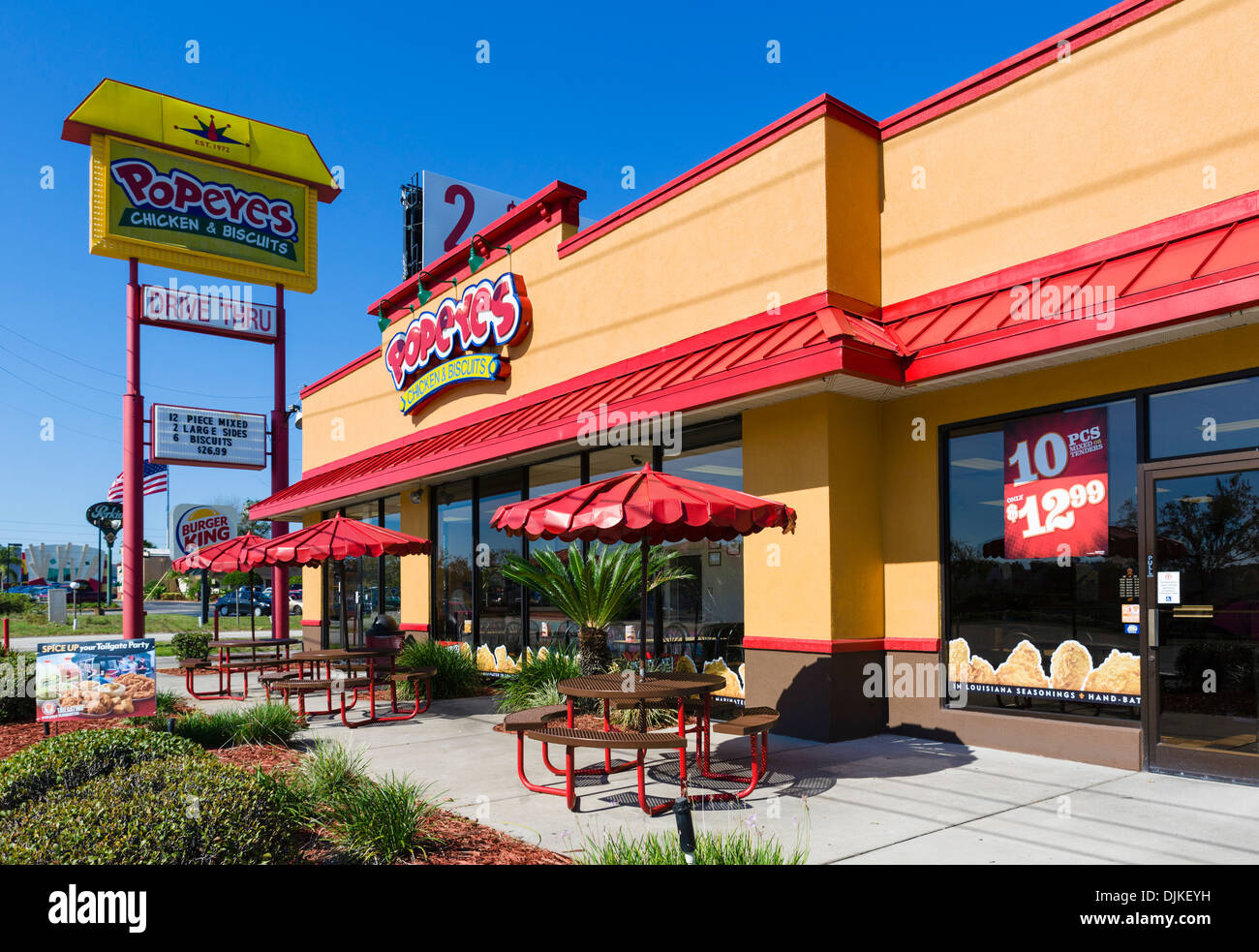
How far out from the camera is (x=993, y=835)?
588 centimetres

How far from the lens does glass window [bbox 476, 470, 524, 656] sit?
15.5 m

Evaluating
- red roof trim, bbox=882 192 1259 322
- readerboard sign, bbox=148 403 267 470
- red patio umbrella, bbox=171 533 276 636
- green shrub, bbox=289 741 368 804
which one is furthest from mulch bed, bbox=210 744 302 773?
readerboard sign, bbox=148 403 267 470

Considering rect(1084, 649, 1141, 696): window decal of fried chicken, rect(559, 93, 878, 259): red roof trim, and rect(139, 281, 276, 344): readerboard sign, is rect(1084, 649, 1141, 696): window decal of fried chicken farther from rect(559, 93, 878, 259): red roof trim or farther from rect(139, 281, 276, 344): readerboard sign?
rect(139, 281, 276, 344): readerboard sign

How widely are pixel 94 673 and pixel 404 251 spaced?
31.8m

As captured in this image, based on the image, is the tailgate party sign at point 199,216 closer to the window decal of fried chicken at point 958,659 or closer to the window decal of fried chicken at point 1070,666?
the window decal of fried chicken at point 958,659

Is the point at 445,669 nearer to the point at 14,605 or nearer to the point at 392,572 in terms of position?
the point at 392,572

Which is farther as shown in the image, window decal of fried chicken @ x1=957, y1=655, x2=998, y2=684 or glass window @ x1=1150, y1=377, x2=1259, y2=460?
window decal of fried chicken @ x1=957, y1=655, x2=998, y2=684

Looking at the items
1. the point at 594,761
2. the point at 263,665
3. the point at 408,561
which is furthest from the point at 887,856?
the point at 408,561

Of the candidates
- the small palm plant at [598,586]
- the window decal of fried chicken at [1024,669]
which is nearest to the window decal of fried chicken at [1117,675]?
the window decal of fried chicken at [1024,669]

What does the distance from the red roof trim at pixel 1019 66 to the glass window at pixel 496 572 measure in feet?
27.3

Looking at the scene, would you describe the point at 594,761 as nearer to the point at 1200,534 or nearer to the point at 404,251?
the point at 1200,534

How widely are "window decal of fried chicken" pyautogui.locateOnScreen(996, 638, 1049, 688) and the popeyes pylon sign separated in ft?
30.6
